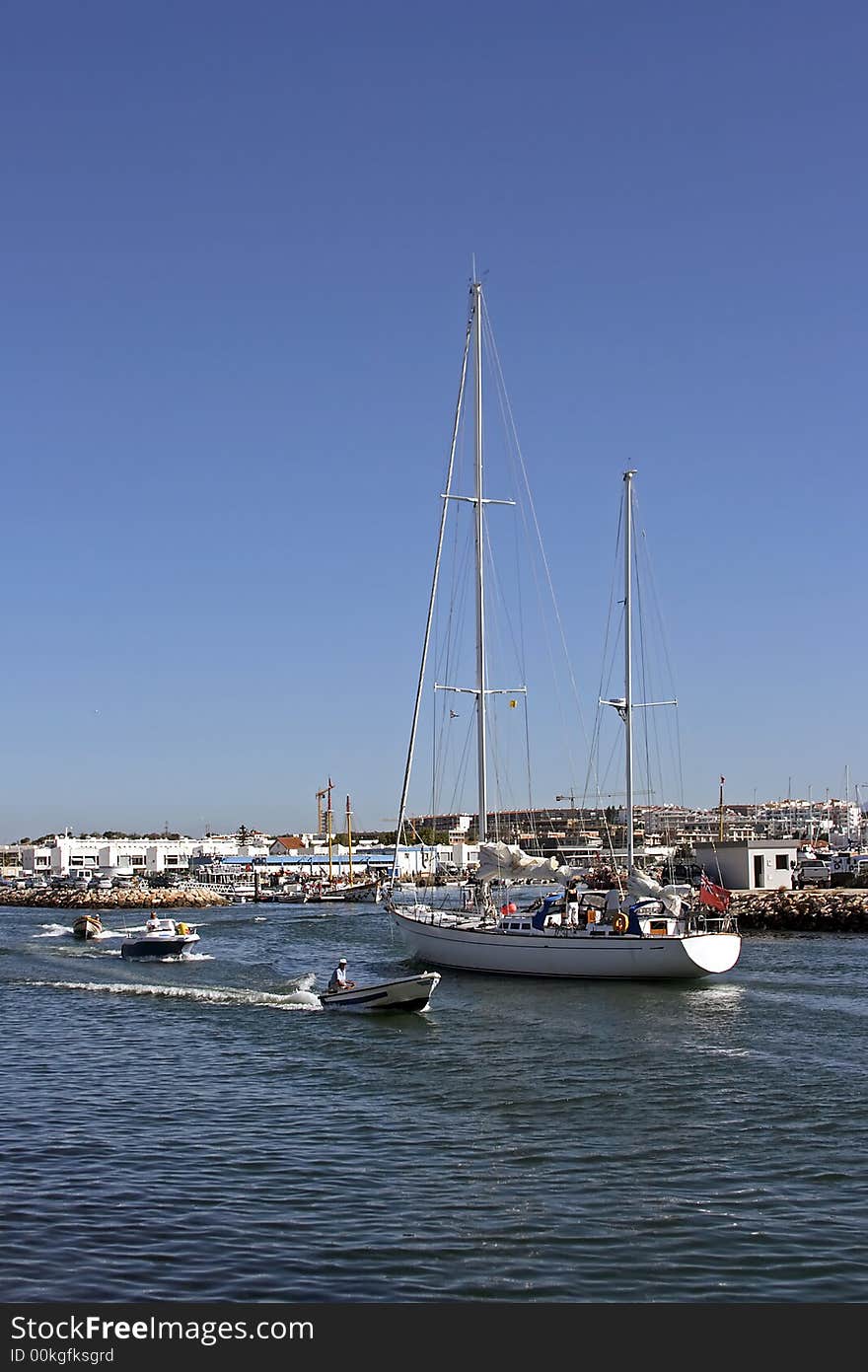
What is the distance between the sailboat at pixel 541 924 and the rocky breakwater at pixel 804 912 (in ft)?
79.3

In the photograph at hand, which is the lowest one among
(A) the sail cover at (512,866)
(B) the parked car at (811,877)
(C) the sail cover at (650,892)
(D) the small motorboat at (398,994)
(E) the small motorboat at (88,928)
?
(E) the small motorboat at (88,928)

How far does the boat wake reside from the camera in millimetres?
41781

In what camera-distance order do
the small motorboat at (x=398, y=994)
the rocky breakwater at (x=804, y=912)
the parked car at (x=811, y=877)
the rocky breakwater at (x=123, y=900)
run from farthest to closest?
the rocky breakwater at (x=123, y=900) < the parked car at (x=811, y=877) < the rocky breakwater at (x=804, y=912) < the small motorboat at (x=398, y=994)

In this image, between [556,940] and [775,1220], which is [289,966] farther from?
[775,1220]

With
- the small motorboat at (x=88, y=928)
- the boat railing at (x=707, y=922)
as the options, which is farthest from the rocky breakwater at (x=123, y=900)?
the boat railing at (x=707, y=922)

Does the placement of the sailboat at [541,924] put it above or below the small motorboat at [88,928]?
above

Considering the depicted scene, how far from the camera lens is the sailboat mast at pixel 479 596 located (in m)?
53.3

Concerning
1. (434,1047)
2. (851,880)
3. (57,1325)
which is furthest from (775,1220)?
(851,880)

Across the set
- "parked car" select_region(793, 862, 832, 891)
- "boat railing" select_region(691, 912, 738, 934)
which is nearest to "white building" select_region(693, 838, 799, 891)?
"parked car" select_region(793, 862, 832, 891)

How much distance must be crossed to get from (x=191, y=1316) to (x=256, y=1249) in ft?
9.92

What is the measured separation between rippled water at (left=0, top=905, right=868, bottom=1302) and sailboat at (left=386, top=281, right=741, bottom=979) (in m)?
2.71

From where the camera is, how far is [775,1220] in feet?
56.0

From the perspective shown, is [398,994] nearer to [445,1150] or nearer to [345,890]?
[445,1150]

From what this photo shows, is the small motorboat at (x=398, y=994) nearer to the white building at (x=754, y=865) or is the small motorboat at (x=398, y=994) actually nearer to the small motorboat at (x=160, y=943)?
the small motorboat at (x=160, y=943)
